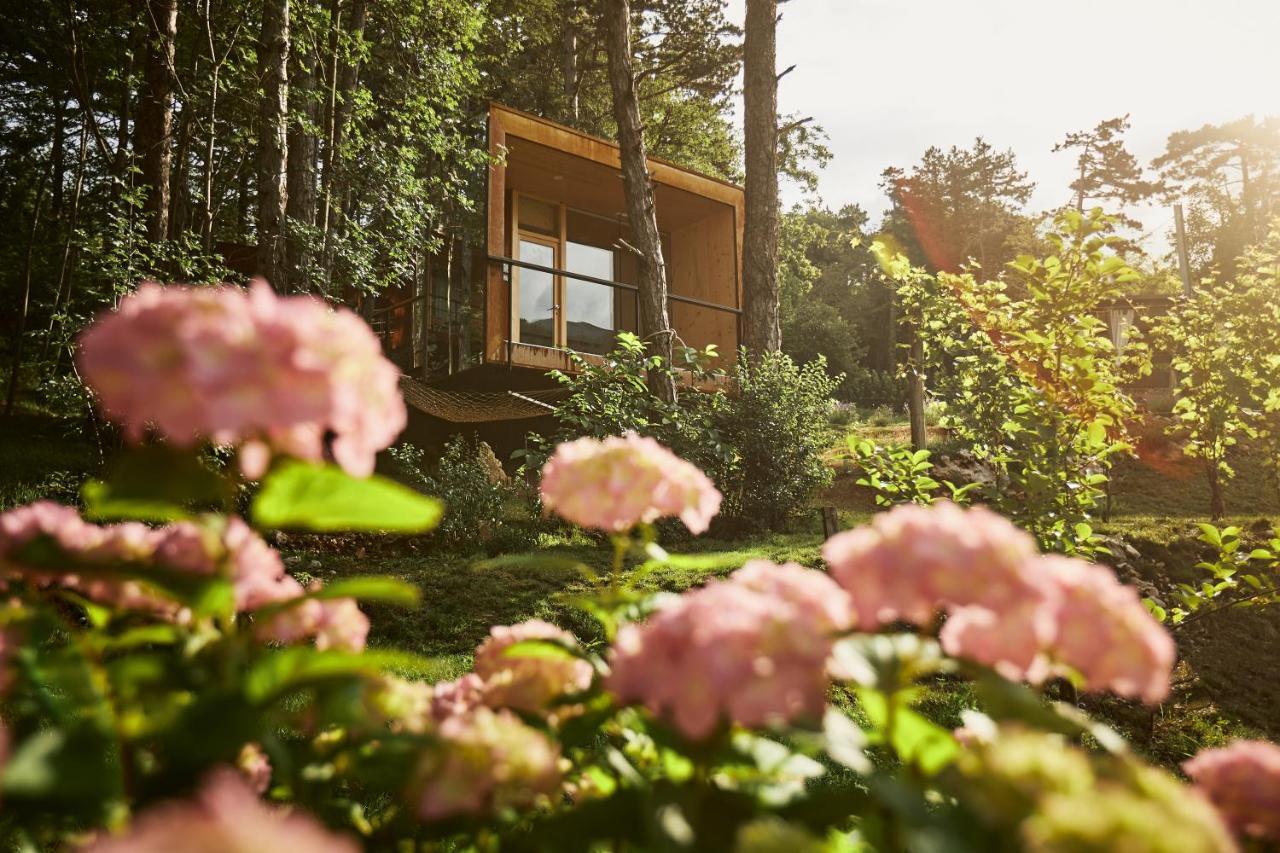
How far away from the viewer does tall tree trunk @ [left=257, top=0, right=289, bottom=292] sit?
6.27m

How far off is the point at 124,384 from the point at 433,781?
450 mm

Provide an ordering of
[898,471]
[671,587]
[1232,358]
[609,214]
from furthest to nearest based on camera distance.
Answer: [609,214] → [671,587] → [1232,358] → [898,471]

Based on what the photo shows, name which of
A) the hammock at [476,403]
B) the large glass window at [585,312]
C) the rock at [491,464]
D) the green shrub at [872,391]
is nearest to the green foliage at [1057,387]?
the rock at [491,464]

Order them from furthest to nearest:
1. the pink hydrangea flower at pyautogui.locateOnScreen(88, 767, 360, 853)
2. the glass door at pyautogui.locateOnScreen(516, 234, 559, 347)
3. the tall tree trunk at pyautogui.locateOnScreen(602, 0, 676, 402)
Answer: the glass door at pyautogui.locateOnScreen(516, 234, 559, 347) < the tall tree trunk at pyautogui.locateOnScreen(602, 0, 676, 402) < the pink hydrangea flower at pyautogui.locateOnScreen(88, 767, 360, 853)

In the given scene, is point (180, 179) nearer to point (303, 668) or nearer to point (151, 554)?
point (151, 554)

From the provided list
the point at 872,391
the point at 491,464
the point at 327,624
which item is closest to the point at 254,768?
the point at 327,624

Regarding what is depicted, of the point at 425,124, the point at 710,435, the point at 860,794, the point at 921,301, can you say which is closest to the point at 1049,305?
the point at 921,301

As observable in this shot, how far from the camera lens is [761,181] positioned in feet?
27.2

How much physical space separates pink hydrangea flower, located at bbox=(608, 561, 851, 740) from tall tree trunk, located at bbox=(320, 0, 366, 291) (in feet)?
23.1

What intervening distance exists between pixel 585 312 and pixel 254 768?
10342 mm

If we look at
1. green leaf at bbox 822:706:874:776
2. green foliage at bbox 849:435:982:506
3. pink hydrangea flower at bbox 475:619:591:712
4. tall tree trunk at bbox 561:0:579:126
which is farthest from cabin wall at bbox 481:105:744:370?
green leaf at bbox 822:706:874:776

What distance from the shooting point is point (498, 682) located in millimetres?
1013

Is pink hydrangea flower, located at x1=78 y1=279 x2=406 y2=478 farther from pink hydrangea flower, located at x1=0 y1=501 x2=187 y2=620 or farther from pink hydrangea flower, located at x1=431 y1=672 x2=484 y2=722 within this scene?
pink hydrangea flower, located at x1=431 y1=672 x2=484 y2=722

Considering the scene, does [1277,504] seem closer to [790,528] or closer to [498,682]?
[790,528]
